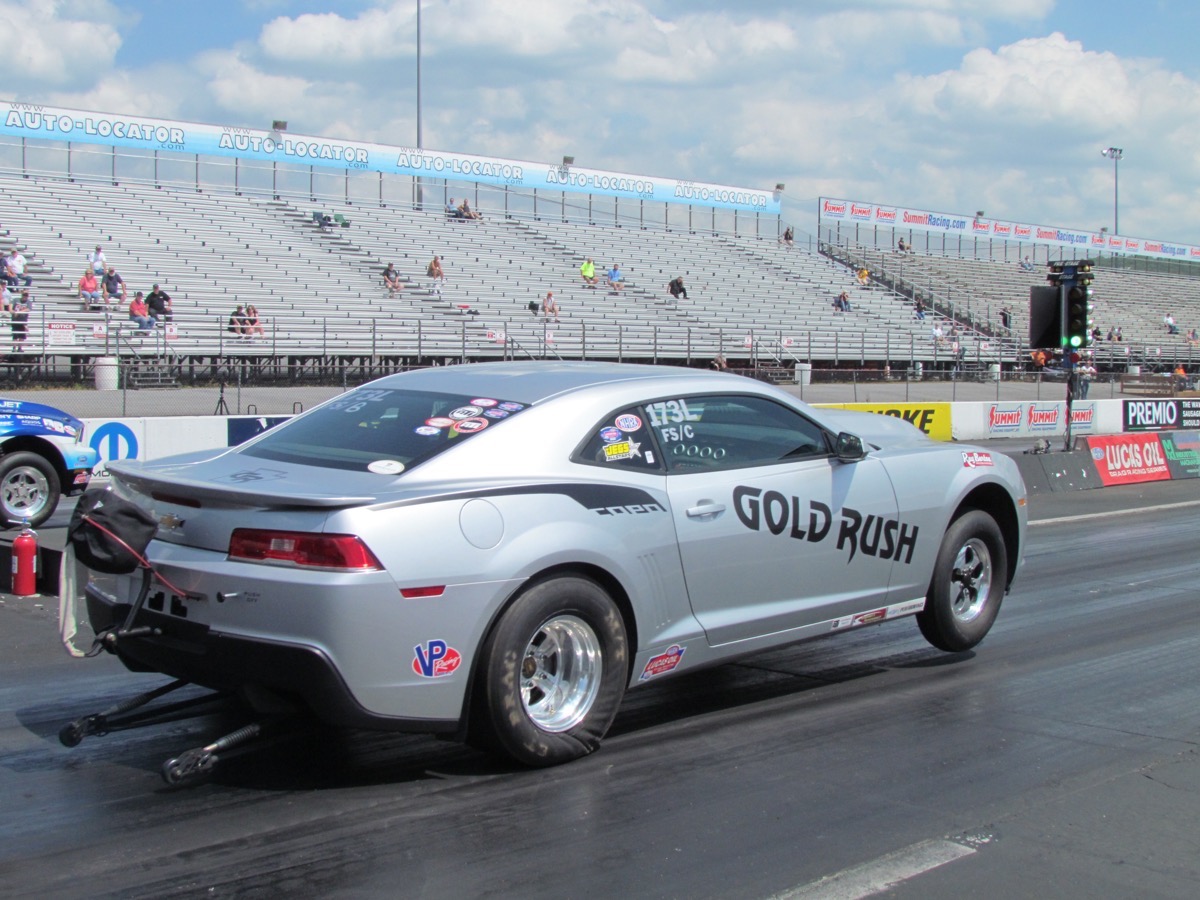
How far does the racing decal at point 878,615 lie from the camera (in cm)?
648

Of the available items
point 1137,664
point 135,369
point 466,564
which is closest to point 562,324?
point 135,369

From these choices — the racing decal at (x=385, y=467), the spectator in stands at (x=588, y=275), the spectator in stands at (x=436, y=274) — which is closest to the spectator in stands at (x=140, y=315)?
the spectator in stands at (x=436, y=274)

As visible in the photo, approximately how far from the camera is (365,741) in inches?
221

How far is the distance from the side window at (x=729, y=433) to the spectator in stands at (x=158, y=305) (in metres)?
22.9

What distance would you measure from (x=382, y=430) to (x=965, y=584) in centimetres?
370

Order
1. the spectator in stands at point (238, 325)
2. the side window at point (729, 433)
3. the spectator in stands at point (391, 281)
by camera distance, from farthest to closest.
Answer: the spectator in stands at point (391, 281)
the spectator in stands at point (238, 325)
the side window at point (729, 433)

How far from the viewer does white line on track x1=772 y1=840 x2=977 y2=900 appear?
4074mm

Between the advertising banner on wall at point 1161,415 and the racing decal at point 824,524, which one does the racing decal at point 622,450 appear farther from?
the advertising banner on wall at point 1161,415

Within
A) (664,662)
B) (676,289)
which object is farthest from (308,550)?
(676,289)

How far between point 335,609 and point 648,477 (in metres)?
1.65

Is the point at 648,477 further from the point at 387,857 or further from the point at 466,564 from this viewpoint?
the point at 387,857

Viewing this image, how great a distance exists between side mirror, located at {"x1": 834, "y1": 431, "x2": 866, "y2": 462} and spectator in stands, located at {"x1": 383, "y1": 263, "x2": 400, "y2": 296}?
28765 mm

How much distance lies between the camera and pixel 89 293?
27.1 m

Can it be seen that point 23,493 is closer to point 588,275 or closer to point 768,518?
point 768,518
